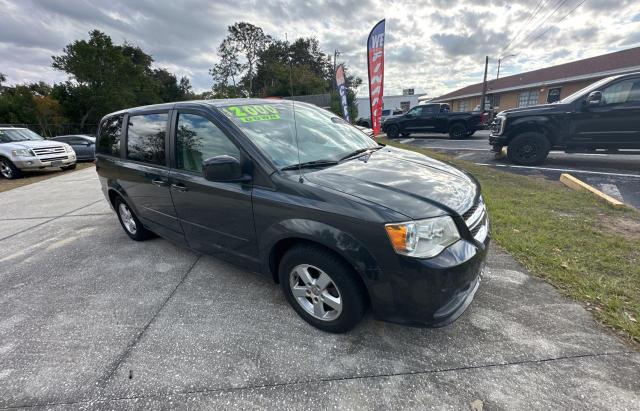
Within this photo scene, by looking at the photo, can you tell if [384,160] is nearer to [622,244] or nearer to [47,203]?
[622,244]

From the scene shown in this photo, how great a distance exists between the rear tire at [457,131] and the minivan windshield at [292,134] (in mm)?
12327

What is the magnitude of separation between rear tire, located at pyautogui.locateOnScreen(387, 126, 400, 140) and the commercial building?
14858mm

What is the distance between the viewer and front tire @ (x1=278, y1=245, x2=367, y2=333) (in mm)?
1925

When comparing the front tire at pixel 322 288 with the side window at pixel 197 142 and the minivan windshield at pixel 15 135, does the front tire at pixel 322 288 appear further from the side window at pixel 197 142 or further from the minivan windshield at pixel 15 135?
the minivan windshield at pixel 15 135

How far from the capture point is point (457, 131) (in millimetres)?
13875

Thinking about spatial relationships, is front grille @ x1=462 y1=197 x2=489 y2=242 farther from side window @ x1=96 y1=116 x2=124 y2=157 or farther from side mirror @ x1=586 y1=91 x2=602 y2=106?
A: side mirror @ x1=586 y1=91 x2=602 y2=106

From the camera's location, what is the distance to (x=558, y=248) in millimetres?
3100

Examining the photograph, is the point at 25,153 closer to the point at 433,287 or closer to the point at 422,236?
the point at 422,236

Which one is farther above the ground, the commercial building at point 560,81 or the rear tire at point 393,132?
the commercial building at point 560,81

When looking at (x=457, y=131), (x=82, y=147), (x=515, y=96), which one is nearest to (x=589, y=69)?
(x=515, y=96)

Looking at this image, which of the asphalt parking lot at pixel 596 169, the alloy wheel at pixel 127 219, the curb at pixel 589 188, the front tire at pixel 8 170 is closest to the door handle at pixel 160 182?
the alloy wheel at pixel 127 219

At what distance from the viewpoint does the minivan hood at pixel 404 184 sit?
183 centimetres

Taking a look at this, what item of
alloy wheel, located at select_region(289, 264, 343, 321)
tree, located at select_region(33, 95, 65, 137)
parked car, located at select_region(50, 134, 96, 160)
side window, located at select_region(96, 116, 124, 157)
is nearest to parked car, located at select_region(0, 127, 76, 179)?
parked car, located at select_region(50, 134, 96, 160)

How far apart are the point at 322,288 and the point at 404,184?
36.5 inches
